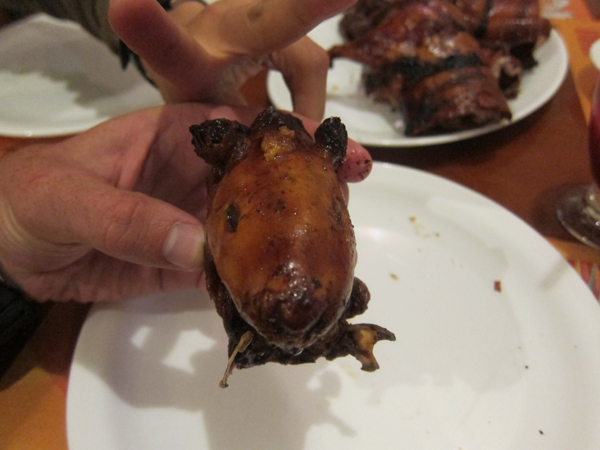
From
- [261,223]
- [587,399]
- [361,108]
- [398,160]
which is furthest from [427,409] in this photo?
[361,108]

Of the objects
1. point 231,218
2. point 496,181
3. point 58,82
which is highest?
point 231,218

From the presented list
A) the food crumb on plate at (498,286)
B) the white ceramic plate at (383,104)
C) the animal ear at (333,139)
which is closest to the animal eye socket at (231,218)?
the animal ear at (333,139)

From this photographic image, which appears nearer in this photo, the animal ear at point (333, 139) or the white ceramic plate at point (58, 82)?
the animal ear at point (333, 139)

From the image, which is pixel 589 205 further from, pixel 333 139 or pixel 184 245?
pixel 184 245

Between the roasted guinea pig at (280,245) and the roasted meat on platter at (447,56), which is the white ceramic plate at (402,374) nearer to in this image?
A: the roasted guinea pig at (280,245)

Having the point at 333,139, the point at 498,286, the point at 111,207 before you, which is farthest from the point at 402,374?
the point at 111,207

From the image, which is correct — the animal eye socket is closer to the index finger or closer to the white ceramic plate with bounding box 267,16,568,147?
the index finger
